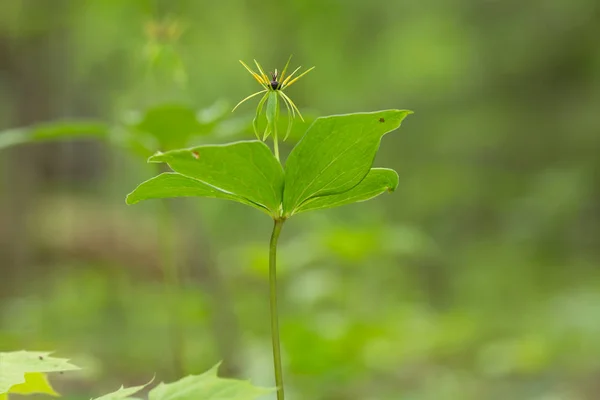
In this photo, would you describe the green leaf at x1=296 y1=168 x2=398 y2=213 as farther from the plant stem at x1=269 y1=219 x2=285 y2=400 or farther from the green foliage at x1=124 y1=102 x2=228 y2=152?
the green foliage at x1=124 y1=102 x2=228 y2=152

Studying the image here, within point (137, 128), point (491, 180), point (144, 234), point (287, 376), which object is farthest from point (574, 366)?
point (144, 234)

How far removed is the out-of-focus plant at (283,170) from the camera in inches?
21.4

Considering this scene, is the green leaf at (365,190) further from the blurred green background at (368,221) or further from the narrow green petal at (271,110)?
the blurred green background at (368,221)

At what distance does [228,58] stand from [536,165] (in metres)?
3.36

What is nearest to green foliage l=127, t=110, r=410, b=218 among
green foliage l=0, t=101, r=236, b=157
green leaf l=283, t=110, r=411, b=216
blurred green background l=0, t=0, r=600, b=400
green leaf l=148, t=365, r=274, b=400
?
green leaf l=283, t=110, r=411, b=216

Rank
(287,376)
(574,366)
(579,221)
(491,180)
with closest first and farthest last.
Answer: (287,376)
(574,366)
(579,221)
(491,180)

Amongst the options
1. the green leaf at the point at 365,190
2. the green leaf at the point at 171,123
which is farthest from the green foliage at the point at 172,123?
the green leaf at the point at 365,190

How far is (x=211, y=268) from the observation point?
2092mm

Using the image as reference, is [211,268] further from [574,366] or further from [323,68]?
[323,68]

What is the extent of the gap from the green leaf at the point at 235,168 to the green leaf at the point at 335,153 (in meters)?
0.02

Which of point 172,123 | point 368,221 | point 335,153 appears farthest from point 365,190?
point 368,221

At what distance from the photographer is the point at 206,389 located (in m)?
0.59

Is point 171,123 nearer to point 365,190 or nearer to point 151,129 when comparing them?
point 151,129

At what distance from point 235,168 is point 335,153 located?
90mm
